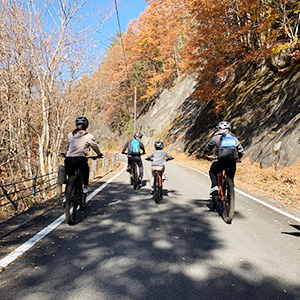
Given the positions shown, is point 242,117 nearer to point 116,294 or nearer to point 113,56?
point 116,294

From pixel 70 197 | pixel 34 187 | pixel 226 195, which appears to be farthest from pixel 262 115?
pixel 70 197

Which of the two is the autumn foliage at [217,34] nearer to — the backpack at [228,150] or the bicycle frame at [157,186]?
the bicycle frame at [157,186]

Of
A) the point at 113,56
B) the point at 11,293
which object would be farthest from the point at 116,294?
the point at 113,56

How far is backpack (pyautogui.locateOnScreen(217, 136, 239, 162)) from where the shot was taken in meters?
5.34

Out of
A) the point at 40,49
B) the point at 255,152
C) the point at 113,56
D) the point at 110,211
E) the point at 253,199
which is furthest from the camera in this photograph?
the point at 113,56

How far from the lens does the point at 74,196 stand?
5129 mm

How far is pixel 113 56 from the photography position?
4112 centimetres

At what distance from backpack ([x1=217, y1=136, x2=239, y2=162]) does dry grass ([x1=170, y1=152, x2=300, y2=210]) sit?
114 inches

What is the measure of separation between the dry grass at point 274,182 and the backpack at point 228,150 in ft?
9.53

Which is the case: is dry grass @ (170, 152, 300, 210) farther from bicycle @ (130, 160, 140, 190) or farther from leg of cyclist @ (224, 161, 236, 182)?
bicycle @ (130, 160, 140, 190)

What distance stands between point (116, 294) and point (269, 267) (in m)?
2.02

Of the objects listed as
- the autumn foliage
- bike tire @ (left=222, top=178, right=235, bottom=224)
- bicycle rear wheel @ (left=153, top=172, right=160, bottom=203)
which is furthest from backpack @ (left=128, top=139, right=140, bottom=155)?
bike tire @ (left=222, top=178, right=235, bottom=224)

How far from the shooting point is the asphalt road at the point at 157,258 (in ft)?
8.73

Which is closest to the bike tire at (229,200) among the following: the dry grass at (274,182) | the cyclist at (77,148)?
the dry grass at (274,182)
